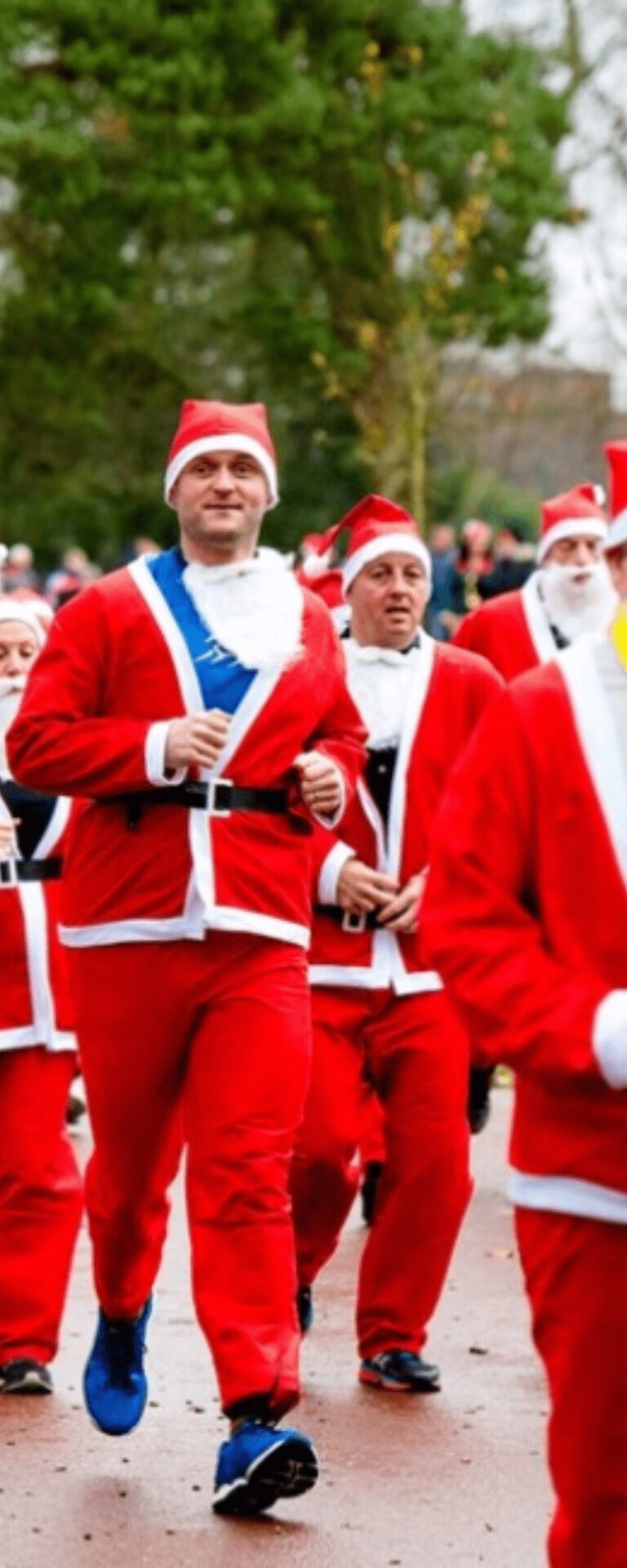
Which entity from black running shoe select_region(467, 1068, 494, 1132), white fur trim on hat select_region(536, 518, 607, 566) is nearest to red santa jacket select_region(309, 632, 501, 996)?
black running shoe select_region(467, 1068, 494, 1132)

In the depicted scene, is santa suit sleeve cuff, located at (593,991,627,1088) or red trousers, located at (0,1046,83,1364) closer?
santa suit sleeve cuff, located at (593,991,627,1088)

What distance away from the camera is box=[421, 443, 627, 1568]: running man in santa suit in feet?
15.5

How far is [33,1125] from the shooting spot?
27.6 feet

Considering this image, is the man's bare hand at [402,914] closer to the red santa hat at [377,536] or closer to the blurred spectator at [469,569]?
the red santa hat at [377,536]

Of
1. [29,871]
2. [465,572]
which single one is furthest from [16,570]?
[29,871]

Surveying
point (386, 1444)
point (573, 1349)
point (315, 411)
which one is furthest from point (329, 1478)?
point (315, 411)

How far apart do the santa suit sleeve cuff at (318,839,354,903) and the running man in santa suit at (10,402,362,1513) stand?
3.25ft

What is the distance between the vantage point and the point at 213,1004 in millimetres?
7078

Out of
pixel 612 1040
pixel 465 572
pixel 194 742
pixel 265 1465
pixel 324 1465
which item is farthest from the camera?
pixel 465 572

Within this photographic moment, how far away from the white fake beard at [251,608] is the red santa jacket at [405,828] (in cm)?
110

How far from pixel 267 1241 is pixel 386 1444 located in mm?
979

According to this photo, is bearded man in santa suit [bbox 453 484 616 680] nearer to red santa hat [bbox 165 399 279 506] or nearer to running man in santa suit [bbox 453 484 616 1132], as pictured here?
running man in santa suit [bbox 453 484 616 1132]

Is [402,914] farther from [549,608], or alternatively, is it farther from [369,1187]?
[549,608]

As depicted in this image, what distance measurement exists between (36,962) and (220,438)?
170 centimetres
